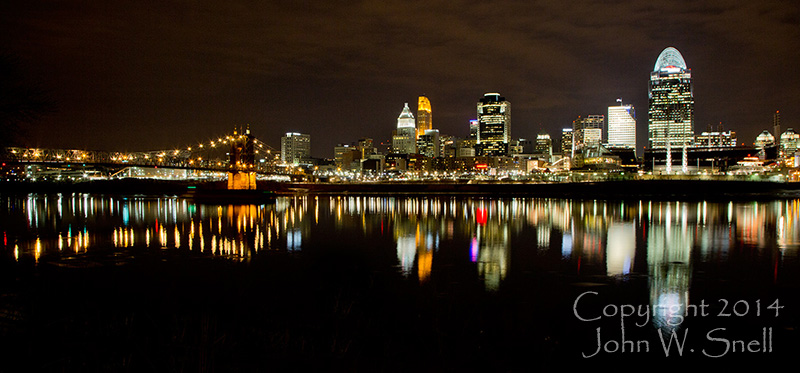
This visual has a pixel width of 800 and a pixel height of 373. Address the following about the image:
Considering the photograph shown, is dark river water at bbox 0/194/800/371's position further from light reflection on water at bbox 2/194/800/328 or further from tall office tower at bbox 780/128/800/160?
tall office tower at bbox 780/128/800/160

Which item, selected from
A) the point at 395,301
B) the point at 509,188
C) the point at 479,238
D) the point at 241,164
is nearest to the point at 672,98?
the point at 509,188

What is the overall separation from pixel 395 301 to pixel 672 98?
21827cm

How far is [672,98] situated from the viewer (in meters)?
196

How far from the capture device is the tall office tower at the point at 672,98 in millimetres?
192125

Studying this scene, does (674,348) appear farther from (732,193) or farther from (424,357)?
(732,193)

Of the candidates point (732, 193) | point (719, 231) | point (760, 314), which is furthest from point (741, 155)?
point (760, 314)

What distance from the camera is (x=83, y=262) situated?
1280 centimetres

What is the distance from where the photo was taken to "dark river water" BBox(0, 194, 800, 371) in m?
6.22

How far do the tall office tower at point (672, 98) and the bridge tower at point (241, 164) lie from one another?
601ft

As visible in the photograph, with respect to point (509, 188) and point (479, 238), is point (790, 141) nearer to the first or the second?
point (509, 188)

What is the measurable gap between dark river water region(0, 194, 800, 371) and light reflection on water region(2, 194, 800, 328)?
123mm

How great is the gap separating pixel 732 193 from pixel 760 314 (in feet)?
184

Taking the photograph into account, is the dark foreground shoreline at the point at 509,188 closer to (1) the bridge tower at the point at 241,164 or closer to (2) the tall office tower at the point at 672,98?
(1) the bridge tower at the point at 241,164

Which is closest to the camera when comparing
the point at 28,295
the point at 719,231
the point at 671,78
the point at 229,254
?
the point at 28,295
